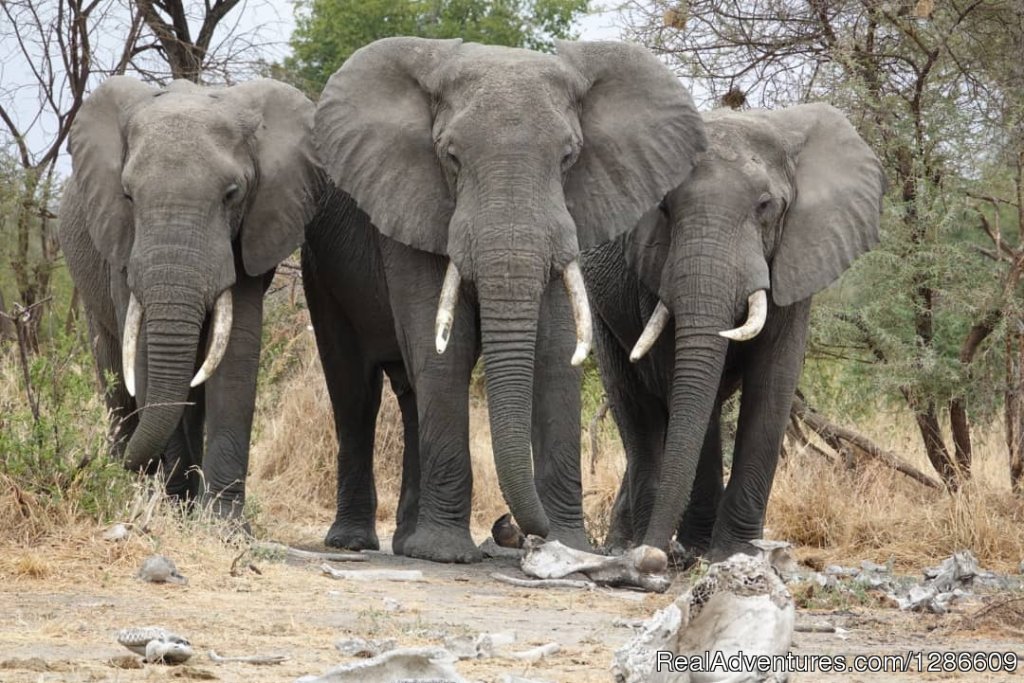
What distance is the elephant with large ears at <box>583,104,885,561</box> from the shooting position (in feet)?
29.3

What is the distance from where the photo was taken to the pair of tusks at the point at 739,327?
8.86 meters

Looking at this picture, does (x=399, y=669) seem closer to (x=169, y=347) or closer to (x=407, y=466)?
(x=169, y=347)

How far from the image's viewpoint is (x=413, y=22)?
3219 cm

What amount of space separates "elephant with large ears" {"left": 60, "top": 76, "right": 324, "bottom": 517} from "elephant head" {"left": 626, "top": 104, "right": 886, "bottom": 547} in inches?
75.2

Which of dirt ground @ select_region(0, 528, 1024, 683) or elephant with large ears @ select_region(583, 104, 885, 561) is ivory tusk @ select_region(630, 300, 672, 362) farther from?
dirt ground @ select_region(0, 528, 1024, 683)

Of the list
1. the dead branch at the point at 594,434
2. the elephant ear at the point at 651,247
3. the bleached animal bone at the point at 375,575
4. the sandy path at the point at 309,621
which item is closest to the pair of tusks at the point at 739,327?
the elephant ear at the point at 651,247

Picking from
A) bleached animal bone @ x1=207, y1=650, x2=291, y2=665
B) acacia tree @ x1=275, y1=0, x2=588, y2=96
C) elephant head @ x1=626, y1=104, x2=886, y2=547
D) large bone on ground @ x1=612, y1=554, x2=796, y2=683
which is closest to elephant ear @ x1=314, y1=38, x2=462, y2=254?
elephant head @ x1=626, y1=104, x2=886, y2=547

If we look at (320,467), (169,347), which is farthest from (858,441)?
(169,347)

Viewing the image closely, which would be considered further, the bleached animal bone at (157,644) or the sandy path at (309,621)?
the sandy path at (309,621)

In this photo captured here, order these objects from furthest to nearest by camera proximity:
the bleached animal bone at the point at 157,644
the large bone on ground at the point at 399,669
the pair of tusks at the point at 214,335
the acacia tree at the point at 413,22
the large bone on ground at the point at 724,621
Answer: the acacia tree at the point at 413,22, the pair of tusks at the point at 214,335, the bleached animal bone at the point at 157,644, the large bone on ground at the point at 724,621, the large bone on ground at the point at 399,669

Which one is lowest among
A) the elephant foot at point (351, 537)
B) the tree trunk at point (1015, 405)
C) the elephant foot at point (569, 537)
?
the elephant foot at point (351, 537)

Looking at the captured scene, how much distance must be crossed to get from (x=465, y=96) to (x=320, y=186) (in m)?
1.43

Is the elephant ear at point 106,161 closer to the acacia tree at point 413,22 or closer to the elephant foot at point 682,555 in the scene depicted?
the elephant foot at point 682,555

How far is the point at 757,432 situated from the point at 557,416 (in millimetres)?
1029
